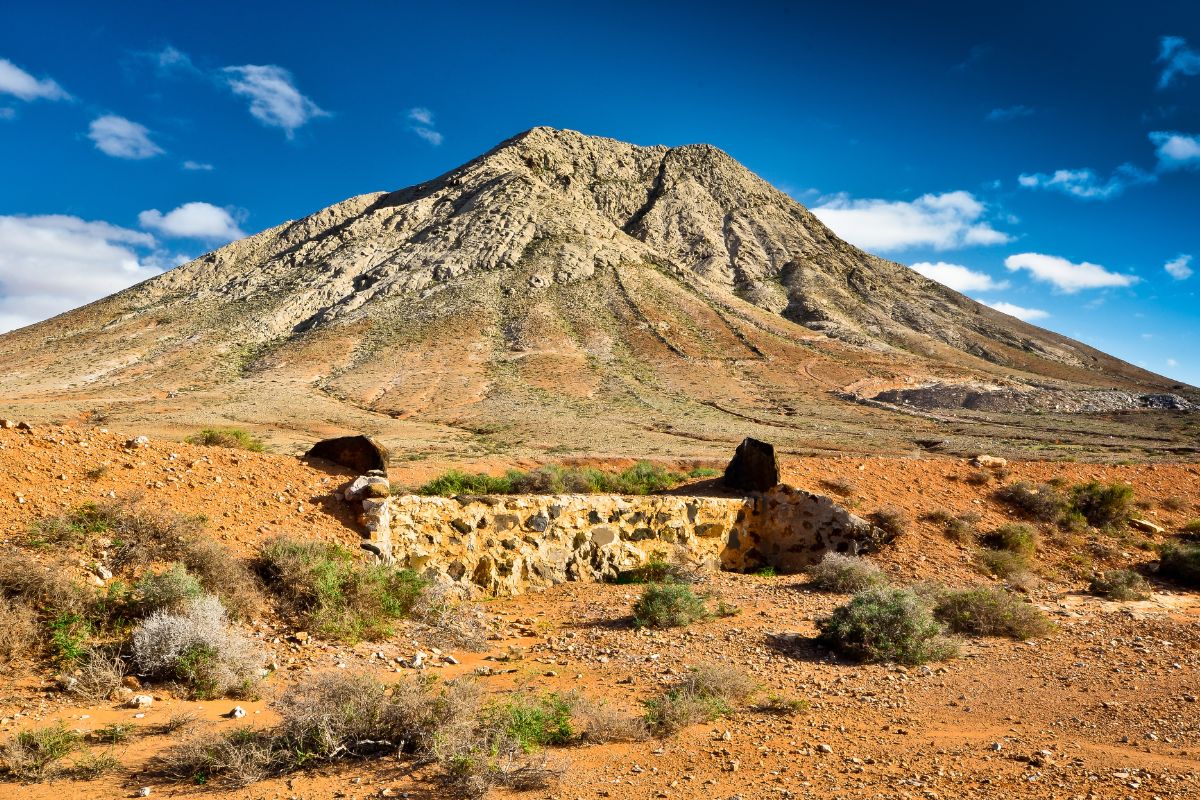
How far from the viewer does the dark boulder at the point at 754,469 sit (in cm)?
1127

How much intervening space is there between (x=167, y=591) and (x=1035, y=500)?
13099 mm

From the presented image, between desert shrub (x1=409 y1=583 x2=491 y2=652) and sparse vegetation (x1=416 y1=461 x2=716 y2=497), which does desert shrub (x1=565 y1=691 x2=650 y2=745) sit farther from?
sparse vegetation (x1=416 y1=461 x2=716 y2=497)

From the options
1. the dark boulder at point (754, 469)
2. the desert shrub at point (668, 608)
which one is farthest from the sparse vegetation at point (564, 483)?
the desert shrub at point (668, 608)

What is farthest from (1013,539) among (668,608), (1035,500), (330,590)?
(330,590)

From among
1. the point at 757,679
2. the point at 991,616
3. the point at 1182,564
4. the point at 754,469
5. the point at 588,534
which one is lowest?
the point at 757,679

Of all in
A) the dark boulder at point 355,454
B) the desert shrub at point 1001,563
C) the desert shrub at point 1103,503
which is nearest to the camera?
the dark boulder at point 355,454

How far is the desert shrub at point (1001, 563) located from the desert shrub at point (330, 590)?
28.7 feet

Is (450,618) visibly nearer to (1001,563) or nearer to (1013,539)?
(1001,563)

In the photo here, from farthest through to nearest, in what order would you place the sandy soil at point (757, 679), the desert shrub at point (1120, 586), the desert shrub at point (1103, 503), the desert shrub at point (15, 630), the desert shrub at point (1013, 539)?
the desert shrub at point (1103, 503) < the desert shrub at point (1013, 539) < the desert shrub at point (1120, 586) < the desert shrub at point (15, 630) < the sandy soil at point (757, 679)

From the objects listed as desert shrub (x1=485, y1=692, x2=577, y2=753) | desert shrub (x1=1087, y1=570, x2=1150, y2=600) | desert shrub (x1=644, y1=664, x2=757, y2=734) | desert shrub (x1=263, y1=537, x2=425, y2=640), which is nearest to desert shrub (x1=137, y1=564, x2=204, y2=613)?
desert shrub (x1=263, y1=537, x2=425, y2=640)

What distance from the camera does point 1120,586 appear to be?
363 inches

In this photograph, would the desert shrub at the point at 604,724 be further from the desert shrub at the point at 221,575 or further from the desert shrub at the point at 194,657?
the desert shrub at the point at 221,575

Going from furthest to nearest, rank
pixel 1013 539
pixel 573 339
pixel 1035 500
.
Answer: pixel 573 339 → pixel 1035 500 → pixel 1013 539

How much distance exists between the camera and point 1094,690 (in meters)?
6.08
